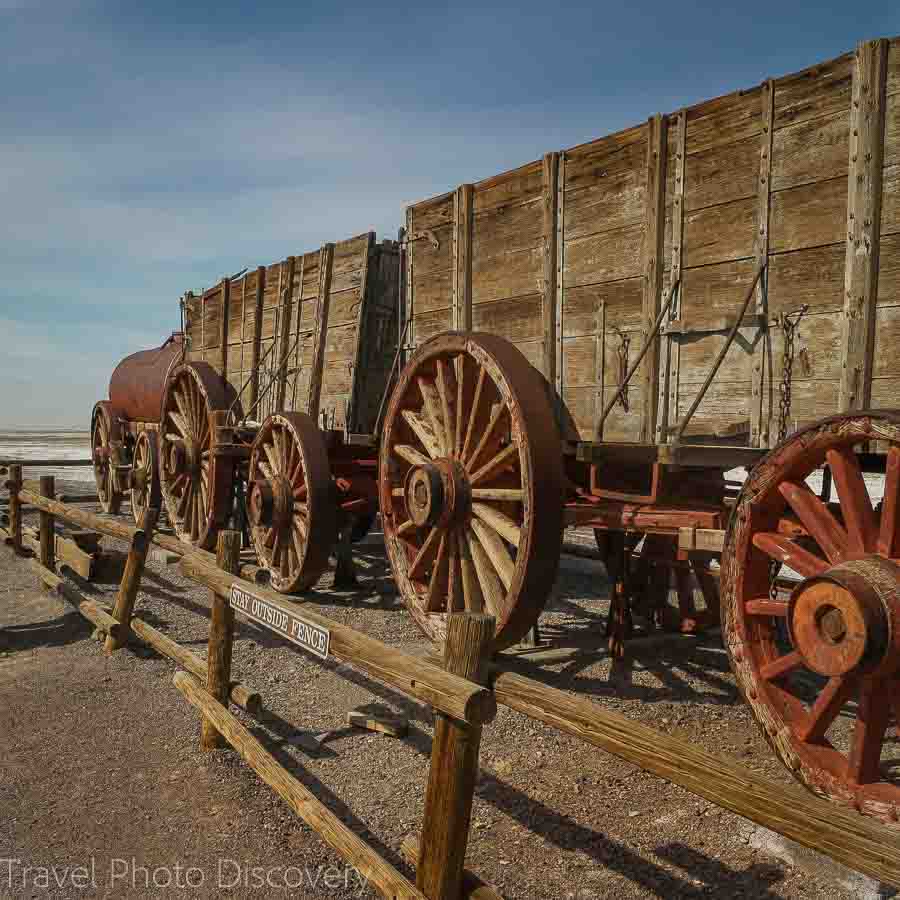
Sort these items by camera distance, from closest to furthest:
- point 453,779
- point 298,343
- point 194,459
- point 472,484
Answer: point 453,779
point 472,484
point 298,343
point 194,459

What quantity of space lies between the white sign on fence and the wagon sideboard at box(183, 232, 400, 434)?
11.1ft

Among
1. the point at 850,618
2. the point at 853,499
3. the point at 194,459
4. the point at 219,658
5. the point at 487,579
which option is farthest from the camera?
the point at 194,459

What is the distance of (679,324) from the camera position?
4.10m

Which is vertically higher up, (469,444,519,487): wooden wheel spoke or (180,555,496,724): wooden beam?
(469,444,519,487): wooden wheel spoke

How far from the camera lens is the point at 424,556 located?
5340 mm

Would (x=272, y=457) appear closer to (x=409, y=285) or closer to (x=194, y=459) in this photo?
(x=194, y=459)

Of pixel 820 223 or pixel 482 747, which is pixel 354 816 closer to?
pixel 482 747

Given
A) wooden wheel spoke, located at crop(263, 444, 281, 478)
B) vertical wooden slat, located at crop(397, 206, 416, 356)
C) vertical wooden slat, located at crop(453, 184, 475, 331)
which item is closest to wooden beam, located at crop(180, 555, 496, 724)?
vertical wooden slat, located at crop(453, 184, 475, 331)

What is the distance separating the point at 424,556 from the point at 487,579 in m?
0.68

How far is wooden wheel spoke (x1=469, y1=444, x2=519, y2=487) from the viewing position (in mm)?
4578

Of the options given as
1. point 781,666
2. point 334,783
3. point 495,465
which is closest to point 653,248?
point 495,465

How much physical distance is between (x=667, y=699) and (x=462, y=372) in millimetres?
2344

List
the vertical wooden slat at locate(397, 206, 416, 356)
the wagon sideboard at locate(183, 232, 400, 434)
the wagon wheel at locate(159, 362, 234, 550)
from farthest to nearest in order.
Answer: the wagon wheel at locate(159, 362, 234, 550), the wagon sideboard at locate(183, 232, 400, 434), the vertical wooden slat at locate(397, 206, 416, 356)

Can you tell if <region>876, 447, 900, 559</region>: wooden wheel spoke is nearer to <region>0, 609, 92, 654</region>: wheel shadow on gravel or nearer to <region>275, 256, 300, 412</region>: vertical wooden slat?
<region>0, 609, 92, 654</region>: wheel shadow on gravel
